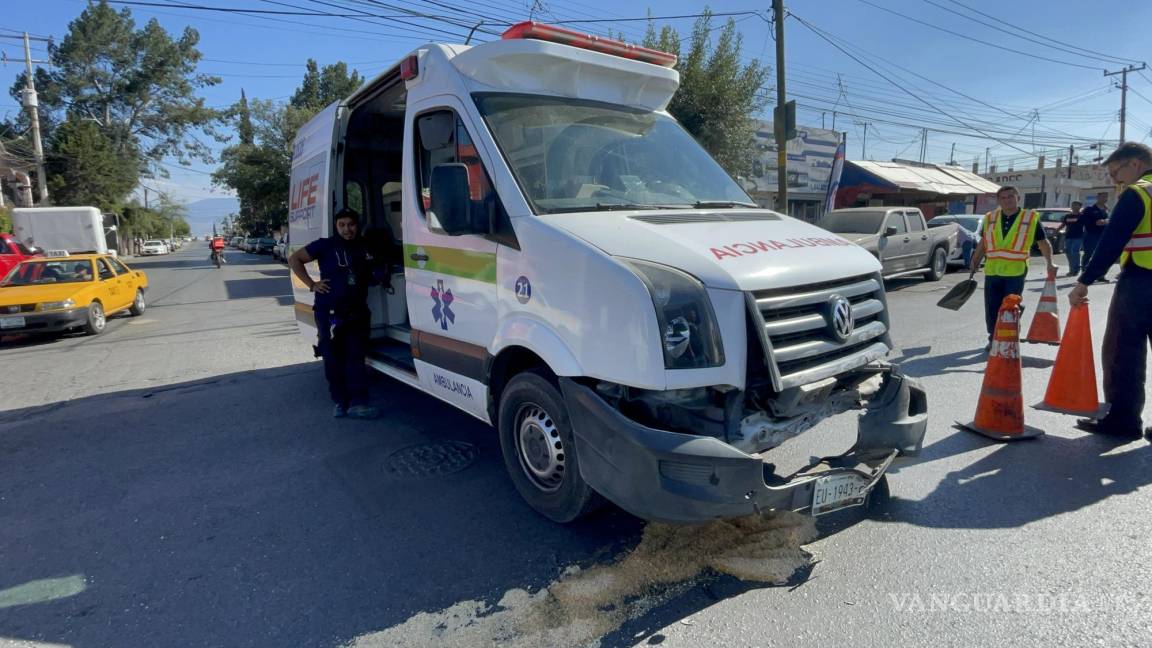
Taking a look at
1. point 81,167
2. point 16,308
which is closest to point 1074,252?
point 16,308

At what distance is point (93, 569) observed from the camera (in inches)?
129

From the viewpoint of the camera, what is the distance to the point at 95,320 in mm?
11156

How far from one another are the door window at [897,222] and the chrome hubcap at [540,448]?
1218 centimetres

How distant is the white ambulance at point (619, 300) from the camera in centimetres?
277

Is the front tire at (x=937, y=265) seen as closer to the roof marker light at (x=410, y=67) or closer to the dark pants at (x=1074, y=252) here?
the dark pants at (x=1074, y=252)

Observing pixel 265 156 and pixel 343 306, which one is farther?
pixel 265 156

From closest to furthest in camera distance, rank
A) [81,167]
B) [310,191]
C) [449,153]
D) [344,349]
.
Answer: [449,153] < [344,349] < [310,191] < [81,167]

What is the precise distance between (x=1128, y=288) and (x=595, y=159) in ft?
12.8

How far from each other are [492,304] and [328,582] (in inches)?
64.4

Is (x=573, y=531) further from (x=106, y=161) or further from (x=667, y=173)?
(x=106, y=161)

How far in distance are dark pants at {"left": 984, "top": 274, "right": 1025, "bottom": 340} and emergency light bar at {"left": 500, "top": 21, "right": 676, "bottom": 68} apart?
15.6ft

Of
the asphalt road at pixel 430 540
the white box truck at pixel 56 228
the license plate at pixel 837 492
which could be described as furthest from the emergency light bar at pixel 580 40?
the white box truck at pixel 56 228

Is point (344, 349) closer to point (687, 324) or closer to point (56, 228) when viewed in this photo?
point (687, 324)

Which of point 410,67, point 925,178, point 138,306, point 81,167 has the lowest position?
point 138,306
